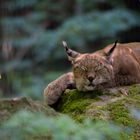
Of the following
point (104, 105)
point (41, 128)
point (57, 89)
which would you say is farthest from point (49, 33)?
point (41, 128)

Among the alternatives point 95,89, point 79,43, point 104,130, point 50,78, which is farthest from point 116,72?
point 79,43

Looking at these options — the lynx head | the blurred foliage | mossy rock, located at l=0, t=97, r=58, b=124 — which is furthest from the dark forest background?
the blurred foliage

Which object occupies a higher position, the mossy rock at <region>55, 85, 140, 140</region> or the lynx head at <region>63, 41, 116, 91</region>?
the lynx head at <region>63, 41, 116, 91</region>

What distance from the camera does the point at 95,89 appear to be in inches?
207

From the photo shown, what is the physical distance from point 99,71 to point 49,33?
8978mm

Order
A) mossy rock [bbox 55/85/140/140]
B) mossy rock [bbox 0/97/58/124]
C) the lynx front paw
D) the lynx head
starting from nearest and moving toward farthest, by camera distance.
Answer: mossy rock [bbox 0/97/58/124] → mossy rock [bbox 55/85/140/140] → the lynx head → the lynx front paw

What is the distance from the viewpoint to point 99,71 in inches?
210

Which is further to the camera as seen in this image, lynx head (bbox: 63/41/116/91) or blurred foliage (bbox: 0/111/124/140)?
lynx head (bbox: 63/41/116/91)

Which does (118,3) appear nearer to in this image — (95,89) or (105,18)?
(105,18)

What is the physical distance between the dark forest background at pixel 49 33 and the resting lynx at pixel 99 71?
5.92m

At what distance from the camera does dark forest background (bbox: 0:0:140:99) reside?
520 inches

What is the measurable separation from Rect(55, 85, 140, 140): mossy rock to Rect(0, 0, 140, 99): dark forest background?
21.0 ft

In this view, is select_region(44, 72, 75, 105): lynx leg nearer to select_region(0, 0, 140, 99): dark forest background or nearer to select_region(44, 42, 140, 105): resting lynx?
select_region(44, 42, 140, 105): resting lynx

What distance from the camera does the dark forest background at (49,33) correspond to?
43.3ft
